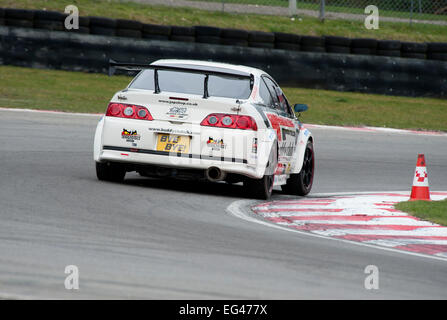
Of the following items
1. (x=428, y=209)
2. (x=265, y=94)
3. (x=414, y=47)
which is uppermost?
(x=414, y=47)

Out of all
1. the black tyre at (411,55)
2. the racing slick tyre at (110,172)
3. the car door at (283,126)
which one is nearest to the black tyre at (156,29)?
the black tyre at (411,55)

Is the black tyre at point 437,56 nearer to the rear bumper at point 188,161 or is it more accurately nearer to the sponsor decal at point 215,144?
the rear bumper at point 188,161

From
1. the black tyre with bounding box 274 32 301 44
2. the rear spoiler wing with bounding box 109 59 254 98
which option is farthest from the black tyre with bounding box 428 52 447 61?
the rear spoiler wing with bounding box 109 59 254 98

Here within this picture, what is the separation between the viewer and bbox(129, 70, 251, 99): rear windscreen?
9297 mm

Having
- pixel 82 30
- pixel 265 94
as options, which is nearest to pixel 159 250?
pixel 265 94

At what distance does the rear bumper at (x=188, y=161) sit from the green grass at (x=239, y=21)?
14.1m

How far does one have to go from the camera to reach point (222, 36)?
20594 mm

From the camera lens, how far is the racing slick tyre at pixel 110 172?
9438mm

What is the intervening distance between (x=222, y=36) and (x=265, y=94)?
11026mm

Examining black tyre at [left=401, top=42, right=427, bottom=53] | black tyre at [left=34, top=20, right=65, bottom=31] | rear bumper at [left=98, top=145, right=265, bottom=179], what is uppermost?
black tyre at [left=34, top=20, right=65, bottom=31]

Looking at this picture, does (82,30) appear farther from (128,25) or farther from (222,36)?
(222,36)

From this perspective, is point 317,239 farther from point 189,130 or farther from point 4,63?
point 4,63

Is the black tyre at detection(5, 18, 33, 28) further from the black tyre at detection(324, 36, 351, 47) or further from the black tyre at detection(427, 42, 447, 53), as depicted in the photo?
the black tyre at detection(427, 42, 447, 53)

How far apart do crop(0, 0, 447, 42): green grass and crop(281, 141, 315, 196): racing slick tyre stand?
12.5m
